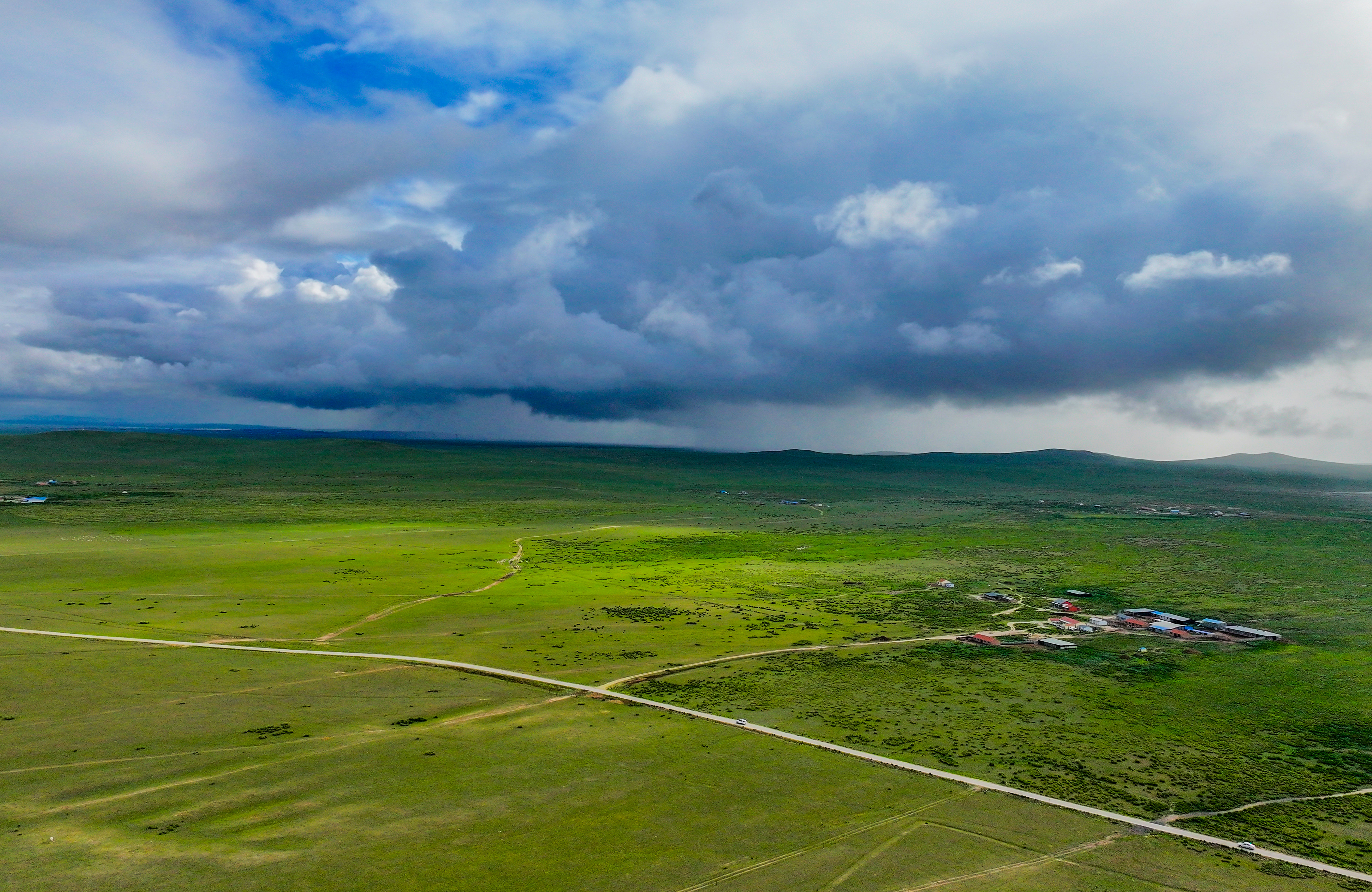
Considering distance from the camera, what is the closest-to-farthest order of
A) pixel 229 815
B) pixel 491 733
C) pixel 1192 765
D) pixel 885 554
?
pixel 229 815 → pixel 1192 765 → pixel 491 733 → pixel 885 554

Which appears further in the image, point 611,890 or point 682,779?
point 682,779

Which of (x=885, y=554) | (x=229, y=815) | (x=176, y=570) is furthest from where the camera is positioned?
(x=885, y=554)

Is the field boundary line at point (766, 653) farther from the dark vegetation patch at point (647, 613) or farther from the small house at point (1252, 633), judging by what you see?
the small house at point (1252, 633)

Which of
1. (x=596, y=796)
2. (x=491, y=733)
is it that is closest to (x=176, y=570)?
(x=491, y=733)

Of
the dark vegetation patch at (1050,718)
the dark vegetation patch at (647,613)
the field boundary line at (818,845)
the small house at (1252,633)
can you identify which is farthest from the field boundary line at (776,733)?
the small house at (1252,633)

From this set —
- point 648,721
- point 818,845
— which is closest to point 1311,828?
point 818,845

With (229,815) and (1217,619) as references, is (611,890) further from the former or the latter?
(1217,619)

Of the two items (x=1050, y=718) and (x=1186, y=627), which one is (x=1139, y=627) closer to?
(x=1186, y=627)
